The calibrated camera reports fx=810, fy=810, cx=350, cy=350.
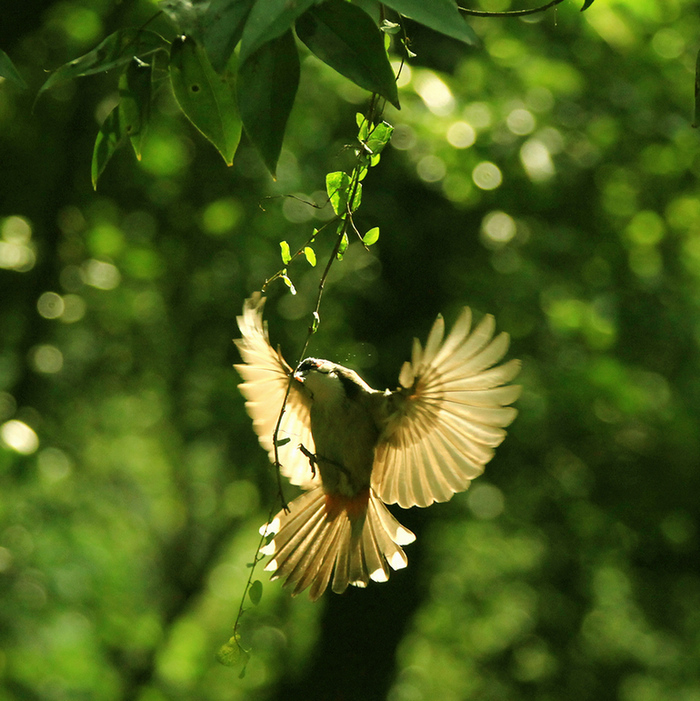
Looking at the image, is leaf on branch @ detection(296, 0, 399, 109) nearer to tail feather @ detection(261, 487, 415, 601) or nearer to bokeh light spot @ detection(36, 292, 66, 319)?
tail feather @ detection(261, 487, 415, 601)

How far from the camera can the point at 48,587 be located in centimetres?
789

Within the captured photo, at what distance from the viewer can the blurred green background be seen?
18.9 ft

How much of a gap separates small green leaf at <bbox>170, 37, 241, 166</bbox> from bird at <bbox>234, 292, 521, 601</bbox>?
2.32ft

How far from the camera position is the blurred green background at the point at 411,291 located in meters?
5.77

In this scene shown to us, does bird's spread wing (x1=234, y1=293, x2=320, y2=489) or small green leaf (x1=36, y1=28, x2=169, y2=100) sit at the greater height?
small green leaf (x1=36, y1=28, x2=169, y2=100)

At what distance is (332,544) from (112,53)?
1616mm

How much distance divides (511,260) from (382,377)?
133cm

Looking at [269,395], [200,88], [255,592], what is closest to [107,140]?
[200,88]

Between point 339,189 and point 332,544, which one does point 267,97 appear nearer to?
point 339,189

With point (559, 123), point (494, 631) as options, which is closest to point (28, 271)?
point (559, 123)

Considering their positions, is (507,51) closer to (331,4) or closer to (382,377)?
(382,377)

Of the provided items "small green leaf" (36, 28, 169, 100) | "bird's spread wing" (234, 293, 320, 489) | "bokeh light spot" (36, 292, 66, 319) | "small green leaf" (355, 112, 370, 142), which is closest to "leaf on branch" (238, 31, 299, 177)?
"small green leaf" (36, 28, 169, 100)

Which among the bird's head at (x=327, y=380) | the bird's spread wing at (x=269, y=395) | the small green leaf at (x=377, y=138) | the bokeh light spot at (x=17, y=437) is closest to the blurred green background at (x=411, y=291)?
the bokeh light spot at (x=17, y=437)

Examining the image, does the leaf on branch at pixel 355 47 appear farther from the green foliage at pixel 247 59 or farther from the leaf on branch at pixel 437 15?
the leaf on branch at pixel 437 15
